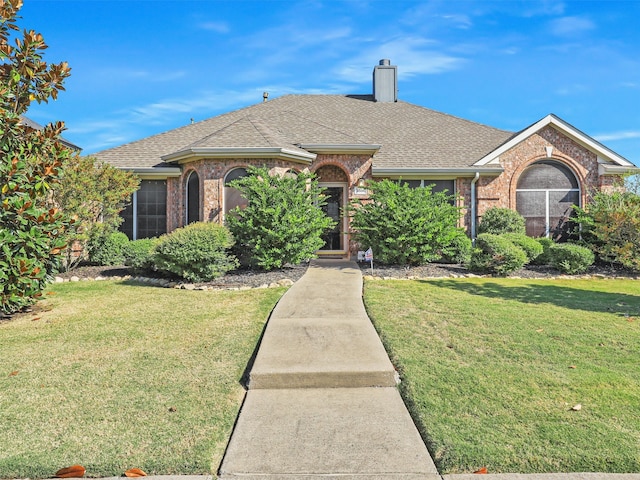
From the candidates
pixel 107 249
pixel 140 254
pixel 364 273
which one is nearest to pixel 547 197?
pixel 364 273

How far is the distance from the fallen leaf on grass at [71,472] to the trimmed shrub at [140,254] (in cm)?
816

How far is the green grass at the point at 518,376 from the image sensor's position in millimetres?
3166

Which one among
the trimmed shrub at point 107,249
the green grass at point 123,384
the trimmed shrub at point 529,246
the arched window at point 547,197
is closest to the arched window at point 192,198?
the trimmed shrub at point 107,249

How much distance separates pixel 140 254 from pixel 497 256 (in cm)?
983

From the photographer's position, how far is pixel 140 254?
11984 millimetres

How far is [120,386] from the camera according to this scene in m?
4.41

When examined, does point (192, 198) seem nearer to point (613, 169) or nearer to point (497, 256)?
point (497, 256)

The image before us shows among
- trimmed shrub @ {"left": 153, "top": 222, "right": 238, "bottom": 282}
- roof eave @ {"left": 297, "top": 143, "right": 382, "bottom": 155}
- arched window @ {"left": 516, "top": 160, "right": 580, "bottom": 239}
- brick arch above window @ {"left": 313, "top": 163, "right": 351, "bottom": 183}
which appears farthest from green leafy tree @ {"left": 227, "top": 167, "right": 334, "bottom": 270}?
arched window @ {"left": 516, "top": 160, "right": 580, "bottom": 239}

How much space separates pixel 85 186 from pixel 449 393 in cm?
1042

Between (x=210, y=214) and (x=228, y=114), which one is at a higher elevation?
(x=228, y=114)

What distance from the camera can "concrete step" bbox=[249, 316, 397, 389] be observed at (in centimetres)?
449

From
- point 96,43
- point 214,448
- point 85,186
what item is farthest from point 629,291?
point 96,43

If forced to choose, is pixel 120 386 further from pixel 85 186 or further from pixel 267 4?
pixel 267 4

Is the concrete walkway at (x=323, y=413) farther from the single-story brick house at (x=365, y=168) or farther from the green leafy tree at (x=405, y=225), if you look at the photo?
the single-story brick house at (x=365, y=168)
